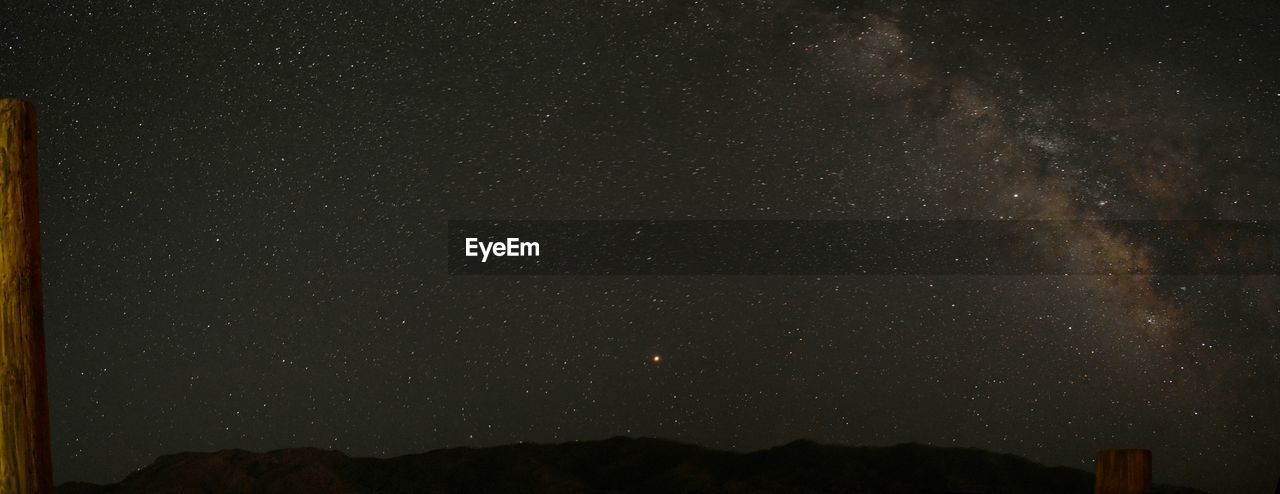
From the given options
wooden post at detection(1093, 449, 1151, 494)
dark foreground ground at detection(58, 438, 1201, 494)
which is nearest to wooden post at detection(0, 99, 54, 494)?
wooden post at detection(1093, 449, 1151, 494)

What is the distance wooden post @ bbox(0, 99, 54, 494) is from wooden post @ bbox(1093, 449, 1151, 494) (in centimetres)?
544

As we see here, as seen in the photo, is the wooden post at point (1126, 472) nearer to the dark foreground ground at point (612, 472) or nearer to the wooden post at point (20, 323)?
the wooden post at point (20, 323)

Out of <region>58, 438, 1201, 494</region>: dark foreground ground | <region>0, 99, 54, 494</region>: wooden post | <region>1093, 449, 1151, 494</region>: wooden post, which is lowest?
<region>58, 438, 1201, 494</region>: dark foreground ground

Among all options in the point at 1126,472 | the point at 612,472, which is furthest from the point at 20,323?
the point at 612,472

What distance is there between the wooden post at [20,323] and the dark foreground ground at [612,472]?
3338 centimetres

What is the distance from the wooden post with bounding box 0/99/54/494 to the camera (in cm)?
571

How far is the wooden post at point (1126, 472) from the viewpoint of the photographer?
6.62 m

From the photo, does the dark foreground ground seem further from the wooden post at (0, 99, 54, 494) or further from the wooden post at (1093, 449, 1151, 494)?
the wooden post at (0, 99, 54, 494)

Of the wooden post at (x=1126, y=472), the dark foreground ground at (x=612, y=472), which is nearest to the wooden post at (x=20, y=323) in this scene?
the wooden post at (x=1126, y=472)

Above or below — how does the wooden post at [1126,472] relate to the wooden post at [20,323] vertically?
below

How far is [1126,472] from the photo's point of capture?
21.7ft

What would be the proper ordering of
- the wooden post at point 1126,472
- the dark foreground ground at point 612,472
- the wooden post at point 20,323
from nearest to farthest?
the wooden post at point 20,323, the wooden post at point 1126,472, the dark foreground ground at point 612,472

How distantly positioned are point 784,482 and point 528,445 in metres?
11.6

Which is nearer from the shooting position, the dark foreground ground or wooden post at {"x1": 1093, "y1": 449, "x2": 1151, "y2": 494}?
wooden post at {"x1": 1093, "y1": 449, "x2": 1151, "y2": 494}
